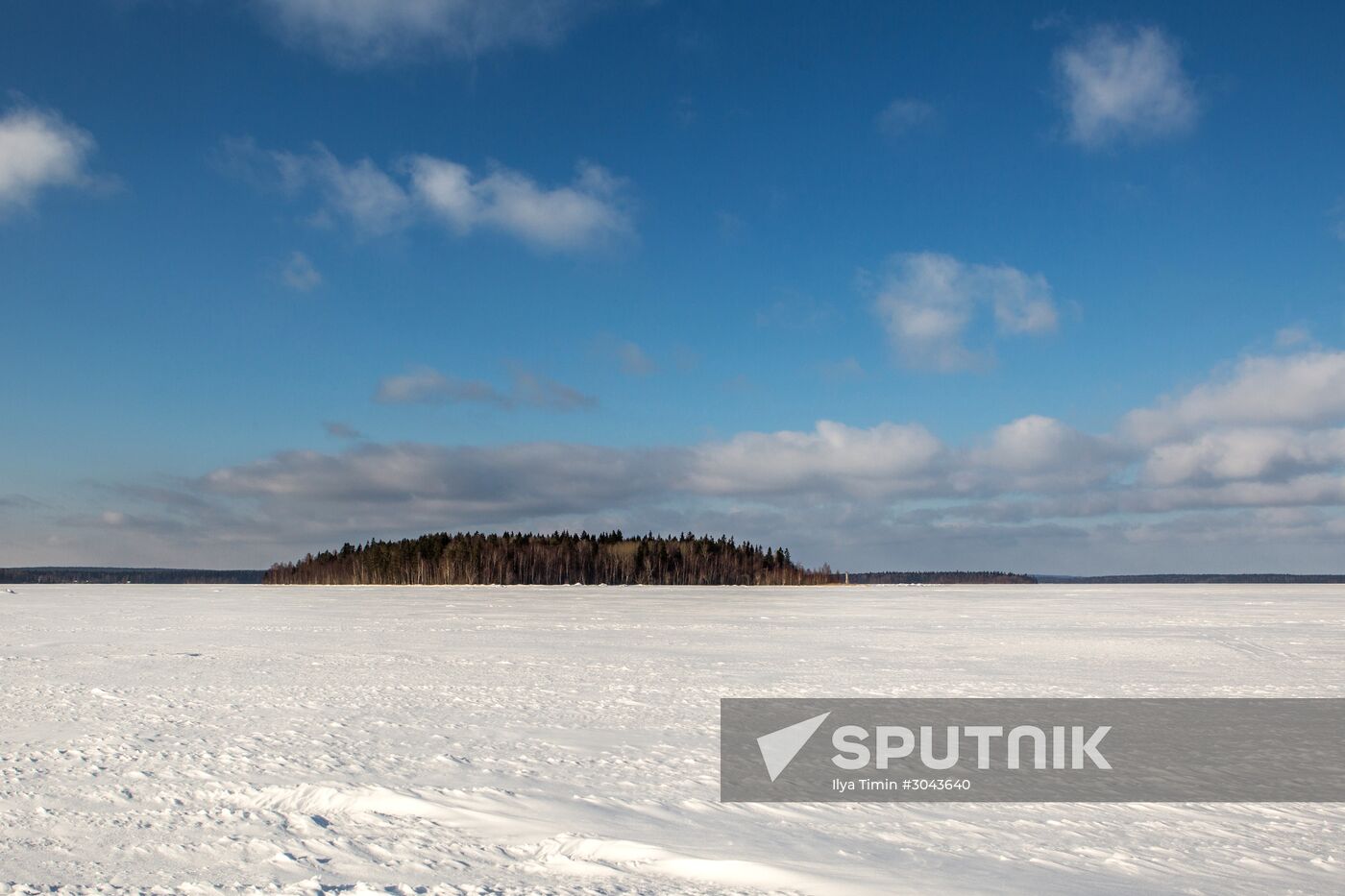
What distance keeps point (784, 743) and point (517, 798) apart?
2.22 m

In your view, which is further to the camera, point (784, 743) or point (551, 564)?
point (551, 564)

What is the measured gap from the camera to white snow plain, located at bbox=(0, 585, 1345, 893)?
401 centimetres

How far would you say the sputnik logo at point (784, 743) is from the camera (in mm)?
6051

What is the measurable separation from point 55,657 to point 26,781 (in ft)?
25.2

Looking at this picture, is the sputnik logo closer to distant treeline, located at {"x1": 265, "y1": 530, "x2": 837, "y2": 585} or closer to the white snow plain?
the white snow plain

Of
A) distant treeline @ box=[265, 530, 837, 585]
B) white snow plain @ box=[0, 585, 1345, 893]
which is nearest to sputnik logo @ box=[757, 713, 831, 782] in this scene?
white snow plain @ box=[0, 585, 1345, 893]

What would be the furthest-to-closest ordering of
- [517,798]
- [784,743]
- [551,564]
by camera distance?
[551,564]
[784,743]
[517,798]

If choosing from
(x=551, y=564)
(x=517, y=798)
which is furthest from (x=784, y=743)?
(x=551, y=564)

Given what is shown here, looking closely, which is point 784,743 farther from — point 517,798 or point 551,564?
point 551,564

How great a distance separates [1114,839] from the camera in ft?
15.1

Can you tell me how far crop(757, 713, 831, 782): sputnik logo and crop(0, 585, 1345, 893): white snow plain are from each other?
0.37 metres

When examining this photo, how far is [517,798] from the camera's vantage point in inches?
202

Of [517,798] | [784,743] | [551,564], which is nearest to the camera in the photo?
[517,798]

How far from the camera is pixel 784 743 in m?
6.65
